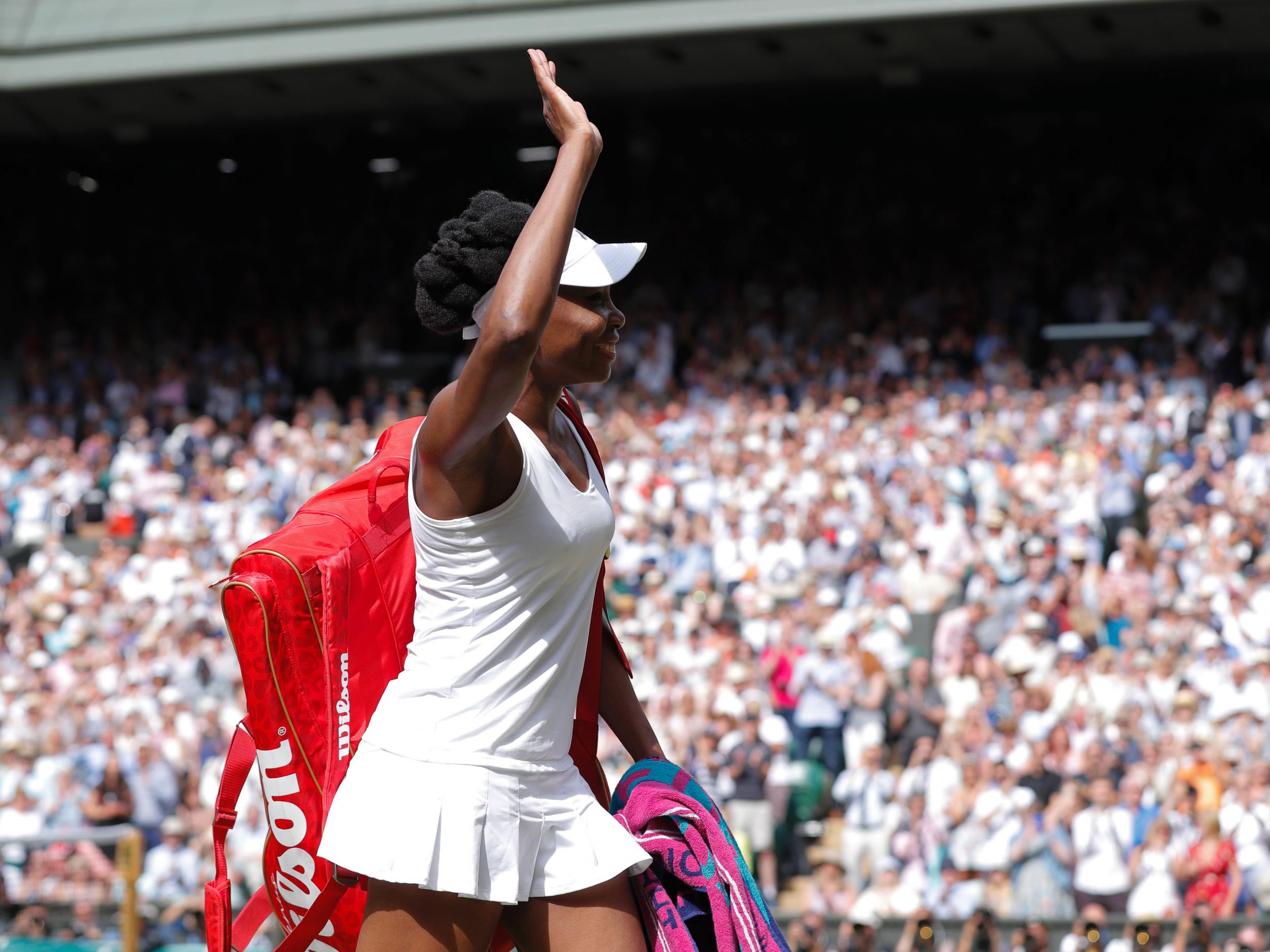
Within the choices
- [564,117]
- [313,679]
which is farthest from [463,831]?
[564,117]

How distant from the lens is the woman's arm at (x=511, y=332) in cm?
217

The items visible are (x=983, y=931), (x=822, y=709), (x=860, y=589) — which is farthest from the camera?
(x=860, y=589)

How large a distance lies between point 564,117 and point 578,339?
1.06 feet

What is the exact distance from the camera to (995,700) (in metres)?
9.50

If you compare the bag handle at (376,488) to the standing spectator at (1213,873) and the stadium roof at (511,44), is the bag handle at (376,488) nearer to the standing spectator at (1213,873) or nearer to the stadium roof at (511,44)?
the standing spectator at (1213,873)

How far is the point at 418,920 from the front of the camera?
7.70ft

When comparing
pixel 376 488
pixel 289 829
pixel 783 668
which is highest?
pixel 376 488

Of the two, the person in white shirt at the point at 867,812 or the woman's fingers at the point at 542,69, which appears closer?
the woman's fingers at the point at 542,69

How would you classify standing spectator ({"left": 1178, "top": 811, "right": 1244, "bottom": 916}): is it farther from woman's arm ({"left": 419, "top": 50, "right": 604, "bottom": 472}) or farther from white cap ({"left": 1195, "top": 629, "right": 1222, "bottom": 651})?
woman's arm ({"left": 419, "top": 50, "right": 604, "bottom": 472})

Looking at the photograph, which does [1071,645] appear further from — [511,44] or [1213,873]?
[511,44]

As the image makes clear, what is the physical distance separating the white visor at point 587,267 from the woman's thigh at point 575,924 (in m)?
0.85

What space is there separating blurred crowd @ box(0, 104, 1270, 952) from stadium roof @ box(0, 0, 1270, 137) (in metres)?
2.18

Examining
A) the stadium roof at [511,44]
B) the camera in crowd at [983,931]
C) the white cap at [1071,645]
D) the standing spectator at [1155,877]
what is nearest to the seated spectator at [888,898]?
the camera in crowd at [983,931]

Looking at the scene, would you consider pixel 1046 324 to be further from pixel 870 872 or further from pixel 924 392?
pixel 870 872
